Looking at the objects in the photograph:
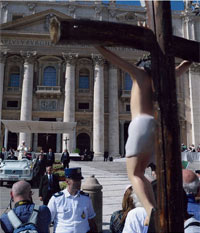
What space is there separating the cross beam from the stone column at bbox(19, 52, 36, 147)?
32664 mm

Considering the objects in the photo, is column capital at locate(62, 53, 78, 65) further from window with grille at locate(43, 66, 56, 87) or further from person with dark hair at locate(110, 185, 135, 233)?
person with dark hair at locate(110, 185, 135, 233)

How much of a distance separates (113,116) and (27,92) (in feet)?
38.1

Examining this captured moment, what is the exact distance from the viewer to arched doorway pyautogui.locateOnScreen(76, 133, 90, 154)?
→ 122 feet

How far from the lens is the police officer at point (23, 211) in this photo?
2.67m

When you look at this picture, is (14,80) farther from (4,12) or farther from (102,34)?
(102,34)

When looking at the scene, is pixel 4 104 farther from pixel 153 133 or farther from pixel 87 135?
pixel 153 133

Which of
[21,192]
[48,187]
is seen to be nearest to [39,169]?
[48,187]

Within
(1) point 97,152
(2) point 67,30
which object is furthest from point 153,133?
(1) point 97,152

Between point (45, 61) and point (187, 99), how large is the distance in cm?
2113

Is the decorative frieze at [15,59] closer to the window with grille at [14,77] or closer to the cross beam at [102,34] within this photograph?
the window with grille at [14,77]

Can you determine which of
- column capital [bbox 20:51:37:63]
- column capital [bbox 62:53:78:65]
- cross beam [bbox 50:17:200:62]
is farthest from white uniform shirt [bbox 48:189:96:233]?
column capital [bbox 20:51:37:63]

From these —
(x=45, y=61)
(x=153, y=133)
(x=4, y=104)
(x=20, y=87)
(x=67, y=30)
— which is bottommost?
(x=153, y=133)

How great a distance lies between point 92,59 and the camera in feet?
124

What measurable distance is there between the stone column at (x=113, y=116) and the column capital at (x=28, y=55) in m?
10.6
